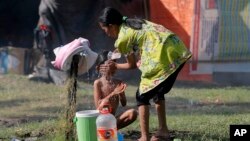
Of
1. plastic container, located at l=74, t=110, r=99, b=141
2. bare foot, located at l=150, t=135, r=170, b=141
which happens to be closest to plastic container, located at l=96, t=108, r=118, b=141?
plastic container, located at l=74, t=110, r=99, b=141

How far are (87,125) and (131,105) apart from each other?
4569mm

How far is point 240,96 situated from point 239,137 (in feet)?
21.2

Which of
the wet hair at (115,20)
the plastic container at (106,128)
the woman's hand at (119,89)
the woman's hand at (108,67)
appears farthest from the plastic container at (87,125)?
the wet hair at (115,20)

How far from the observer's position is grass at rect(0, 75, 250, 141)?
7.93m

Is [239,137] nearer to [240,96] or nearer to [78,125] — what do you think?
[78,125]

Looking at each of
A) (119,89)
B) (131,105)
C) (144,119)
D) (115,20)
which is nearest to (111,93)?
(119,89)

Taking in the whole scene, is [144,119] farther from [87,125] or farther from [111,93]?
[87,125]

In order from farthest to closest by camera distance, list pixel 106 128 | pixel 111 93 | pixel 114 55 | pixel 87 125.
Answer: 1. pixel 111 93
2. pixel 114 55
3. pixel 87 125
4. pixel 106 128

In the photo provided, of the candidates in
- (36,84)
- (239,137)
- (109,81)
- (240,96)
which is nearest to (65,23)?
(36,84)

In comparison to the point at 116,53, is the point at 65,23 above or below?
above

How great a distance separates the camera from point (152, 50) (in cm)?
682

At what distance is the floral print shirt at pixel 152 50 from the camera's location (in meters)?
6.80

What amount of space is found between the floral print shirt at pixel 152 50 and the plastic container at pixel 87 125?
2.15ft

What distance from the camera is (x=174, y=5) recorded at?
50.0 feet
